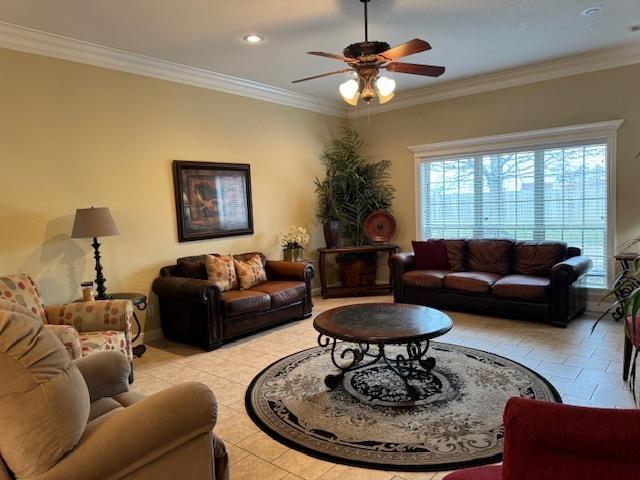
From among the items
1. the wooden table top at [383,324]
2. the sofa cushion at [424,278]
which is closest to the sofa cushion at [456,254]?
the sofa cushion at [424,278]

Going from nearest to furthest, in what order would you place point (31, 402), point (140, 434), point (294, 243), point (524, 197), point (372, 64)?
point (31, 402)
point (140, 434)
point (372, 64)
point (524, 197)
point (294, 243)

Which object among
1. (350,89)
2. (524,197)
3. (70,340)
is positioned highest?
(350,89)

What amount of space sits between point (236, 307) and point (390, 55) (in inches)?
107

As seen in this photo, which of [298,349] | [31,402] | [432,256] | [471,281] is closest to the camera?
[31,402]

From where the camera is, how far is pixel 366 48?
316 centimetres

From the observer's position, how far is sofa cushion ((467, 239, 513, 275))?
17.4ft

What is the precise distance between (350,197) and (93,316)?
4211 millimetres

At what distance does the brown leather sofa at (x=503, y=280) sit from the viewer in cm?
449

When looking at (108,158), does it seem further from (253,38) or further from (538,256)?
(538,256)

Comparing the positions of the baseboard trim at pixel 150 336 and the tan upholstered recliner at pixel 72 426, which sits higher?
the tan upholstered recliner at pixel 72 426

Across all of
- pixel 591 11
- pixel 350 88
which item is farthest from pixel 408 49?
pixel 591 11

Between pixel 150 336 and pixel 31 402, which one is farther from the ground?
pixel 31 402

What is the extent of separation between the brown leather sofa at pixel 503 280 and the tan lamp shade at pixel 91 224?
3.47 meters

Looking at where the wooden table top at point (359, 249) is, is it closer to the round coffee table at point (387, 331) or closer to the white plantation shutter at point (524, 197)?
the white plantation shutter at point (524, 197)
